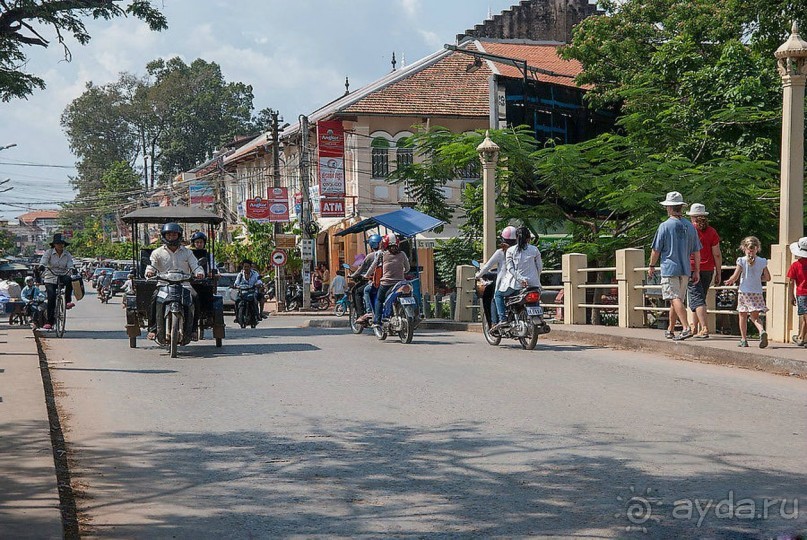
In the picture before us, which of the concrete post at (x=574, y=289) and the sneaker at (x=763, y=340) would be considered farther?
the concrete post at (x=574, y=289)

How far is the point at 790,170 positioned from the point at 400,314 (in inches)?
259

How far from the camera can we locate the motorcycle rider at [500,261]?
50.8 ft

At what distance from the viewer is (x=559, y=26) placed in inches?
2040

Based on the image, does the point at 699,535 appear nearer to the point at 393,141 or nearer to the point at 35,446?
the point at 35,446

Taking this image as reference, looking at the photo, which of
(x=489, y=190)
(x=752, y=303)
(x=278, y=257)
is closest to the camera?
(x=752, y=303)

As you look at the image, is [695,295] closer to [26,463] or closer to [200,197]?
[26,463]

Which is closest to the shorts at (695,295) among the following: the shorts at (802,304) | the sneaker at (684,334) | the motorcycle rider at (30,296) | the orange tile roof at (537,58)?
the sneaker at (684,334)

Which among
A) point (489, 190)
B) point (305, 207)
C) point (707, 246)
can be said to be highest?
point (305, 207)

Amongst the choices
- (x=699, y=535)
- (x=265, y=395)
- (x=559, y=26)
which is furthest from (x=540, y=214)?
(x=559, y=26)

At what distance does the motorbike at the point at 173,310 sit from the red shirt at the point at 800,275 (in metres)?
7.71

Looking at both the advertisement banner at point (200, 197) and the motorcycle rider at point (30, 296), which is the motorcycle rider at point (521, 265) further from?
the advertisement banner at point (200, 197)

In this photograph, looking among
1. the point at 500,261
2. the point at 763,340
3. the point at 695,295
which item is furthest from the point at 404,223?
the point at 763,340

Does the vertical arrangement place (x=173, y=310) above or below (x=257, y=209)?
below

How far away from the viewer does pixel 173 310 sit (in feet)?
47.4
